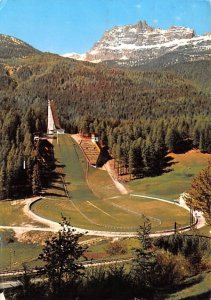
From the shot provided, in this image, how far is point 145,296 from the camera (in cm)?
1005

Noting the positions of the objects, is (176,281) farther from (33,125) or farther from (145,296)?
(33,125)

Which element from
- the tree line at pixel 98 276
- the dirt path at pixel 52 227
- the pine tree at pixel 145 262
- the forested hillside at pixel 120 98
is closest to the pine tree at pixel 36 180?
the dirt path at pixel 52 227

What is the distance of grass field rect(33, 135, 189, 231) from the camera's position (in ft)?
45.0

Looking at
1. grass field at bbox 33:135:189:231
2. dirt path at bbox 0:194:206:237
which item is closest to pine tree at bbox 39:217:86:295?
dirt path at bbox 0:194:206:237

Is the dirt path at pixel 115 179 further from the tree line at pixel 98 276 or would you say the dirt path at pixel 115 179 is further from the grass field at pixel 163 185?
the tree line at pixel 98 276

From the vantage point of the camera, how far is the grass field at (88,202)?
13.7 m

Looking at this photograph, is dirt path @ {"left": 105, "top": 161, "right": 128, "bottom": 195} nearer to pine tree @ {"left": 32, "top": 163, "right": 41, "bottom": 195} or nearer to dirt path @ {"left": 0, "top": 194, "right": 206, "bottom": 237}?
dirt path @ {"left": 0, "top": 194, "right": 206, "bottom": 237}

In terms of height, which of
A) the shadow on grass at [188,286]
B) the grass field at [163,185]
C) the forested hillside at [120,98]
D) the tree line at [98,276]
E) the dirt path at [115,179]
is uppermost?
the forested hillside at [120,98]

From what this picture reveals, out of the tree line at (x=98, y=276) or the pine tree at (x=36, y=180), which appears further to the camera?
the pine tree at (x=36, y=180)

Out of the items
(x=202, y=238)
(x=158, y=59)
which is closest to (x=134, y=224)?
(x=202, y=238)

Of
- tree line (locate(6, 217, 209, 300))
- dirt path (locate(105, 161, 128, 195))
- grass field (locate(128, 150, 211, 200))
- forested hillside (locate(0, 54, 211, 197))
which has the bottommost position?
tree line (locate(6, 217, 209, 300))

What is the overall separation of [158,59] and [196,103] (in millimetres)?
88451

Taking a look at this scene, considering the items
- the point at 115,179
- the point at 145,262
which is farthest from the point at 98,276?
the point at 115,179

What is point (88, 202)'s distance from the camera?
13.9 m
